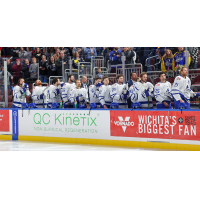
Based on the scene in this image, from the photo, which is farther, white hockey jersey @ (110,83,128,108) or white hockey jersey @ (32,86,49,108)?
white hockey jersey @ (32,86,49,108)

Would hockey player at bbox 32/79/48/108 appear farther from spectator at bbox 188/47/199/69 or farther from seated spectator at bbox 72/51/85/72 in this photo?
spectator at bbox 188/47/199/69

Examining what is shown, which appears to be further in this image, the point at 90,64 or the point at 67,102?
the point at 90,64

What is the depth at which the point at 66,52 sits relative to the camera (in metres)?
12.7

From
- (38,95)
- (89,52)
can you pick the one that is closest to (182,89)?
(38,95)

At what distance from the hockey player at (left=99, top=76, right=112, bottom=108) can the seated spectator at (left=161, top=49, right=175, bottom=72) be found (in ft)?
8.90

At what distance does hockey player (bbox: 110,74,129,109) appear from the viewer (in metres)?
8.41

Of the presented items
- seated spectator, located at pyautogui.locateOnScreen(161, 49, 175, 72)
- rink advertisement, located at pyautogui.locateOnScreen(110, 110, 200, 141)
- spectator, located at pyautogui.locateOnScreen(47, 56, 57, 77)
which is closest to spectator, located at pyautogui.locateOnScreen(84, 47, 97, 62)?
spectator, located at pyautogui.locateOnScreen(47, 56, 57, 77)

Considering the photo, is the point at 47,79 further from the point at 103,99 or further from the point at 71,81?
the point at 103,99

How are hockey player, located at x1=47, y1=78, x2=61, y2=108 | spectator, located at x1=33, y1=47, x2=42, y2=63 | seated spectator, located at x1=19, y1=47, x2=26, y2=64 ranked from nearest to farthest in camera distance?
1. hockey player, located at x1=47, y1=78, x2=61, y2=108
2. spectator, located at x1=33, y1=47, x2=42, y2=63
3. seated spectator, located at x1=19, y1=47, x2=26, y2=64

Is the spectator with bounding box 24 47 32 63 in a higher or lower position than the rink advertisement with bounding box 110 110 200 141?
higher

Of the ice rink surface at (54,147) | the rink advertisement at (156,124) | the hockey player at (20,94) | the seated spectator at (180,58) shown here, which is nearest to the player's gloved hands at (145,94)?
the rink advertisement at (156,124)

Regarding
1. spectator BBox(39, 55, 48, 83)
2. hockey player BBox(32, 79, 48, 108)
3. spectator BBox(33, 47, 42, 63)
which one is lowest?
hockey player BBox(32, 79, 48, 108)
